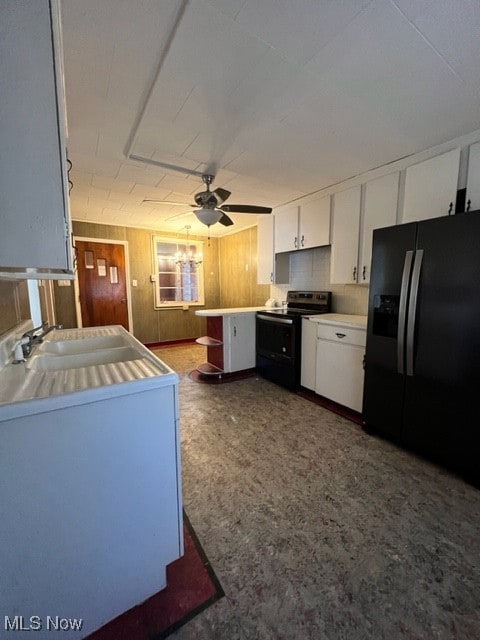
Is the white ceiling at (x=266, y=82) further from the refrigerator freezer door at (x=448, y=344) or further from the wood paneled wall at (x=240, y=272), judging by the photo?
the wood paneled wall at (x=240, y=272)

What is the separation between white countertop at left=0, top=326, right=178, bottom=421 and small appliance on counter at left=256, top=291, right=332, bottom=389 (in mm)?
2179

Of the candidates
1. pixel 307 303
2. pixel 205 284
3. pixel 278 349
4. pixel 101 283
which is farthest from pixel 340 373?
pixel 101 283

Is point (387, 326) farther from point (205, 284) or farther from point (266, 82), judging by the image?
point (205, 284)

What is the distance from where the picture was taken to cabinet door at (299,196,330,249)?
312 cm

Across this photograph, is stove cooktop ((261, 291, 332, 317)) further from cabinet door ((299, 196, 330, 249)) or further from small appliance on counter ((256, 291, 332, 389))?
cabinet door ((299, 196, 330, 249))

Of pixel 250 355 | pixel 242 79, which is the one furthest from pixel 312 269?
pixel 242 79

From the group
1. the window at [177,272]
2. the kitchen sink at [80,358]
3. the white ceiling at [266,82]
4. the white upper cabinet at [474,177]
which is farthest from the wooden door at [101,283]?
the white upper cabinet at [474,177]

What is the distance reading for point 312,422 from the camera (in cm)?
250

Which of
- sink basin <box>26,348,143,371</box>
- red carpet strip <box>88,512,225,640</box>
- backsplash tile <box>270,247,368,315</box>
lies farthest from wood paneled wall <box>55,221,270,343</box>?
red carpet strip <box>88,512,225,640</box>

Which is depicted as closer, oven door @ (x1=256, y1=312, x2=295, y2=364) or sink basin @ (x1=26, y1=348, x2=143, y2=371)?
sink basin @ (x1=26, y1=348, x2=143, y2=371)

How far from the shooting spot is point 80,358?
5.07ft

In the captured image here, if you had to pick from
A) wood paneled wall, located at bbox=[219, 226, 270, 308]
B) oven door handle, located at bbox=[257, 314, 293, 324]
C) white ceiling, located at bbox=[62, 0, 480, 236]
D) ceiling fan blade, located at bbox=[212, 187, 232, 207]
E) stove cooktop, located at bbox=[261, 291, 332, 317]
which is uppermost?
white ceiling, located at bbox=[62, 0, 480, 236]

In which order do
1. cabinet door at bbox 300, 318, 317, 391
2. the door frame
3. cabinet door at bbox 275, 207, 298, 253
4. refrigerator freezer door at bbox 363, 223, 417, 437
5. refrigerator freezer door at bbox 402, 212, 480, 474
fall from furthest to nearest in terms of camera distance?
the door frame, cabinet door at bbox 275, 207, 298, 253, cabinet door at bbox 300, 318, 317, 391, refrigerator freezer door at bbox 363, 223, 417, 437, refrigerator freezer door at bbox 402, 212, 480, 474

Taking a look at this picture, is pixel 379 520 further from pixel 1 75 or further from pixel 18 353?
pixel 1 75
